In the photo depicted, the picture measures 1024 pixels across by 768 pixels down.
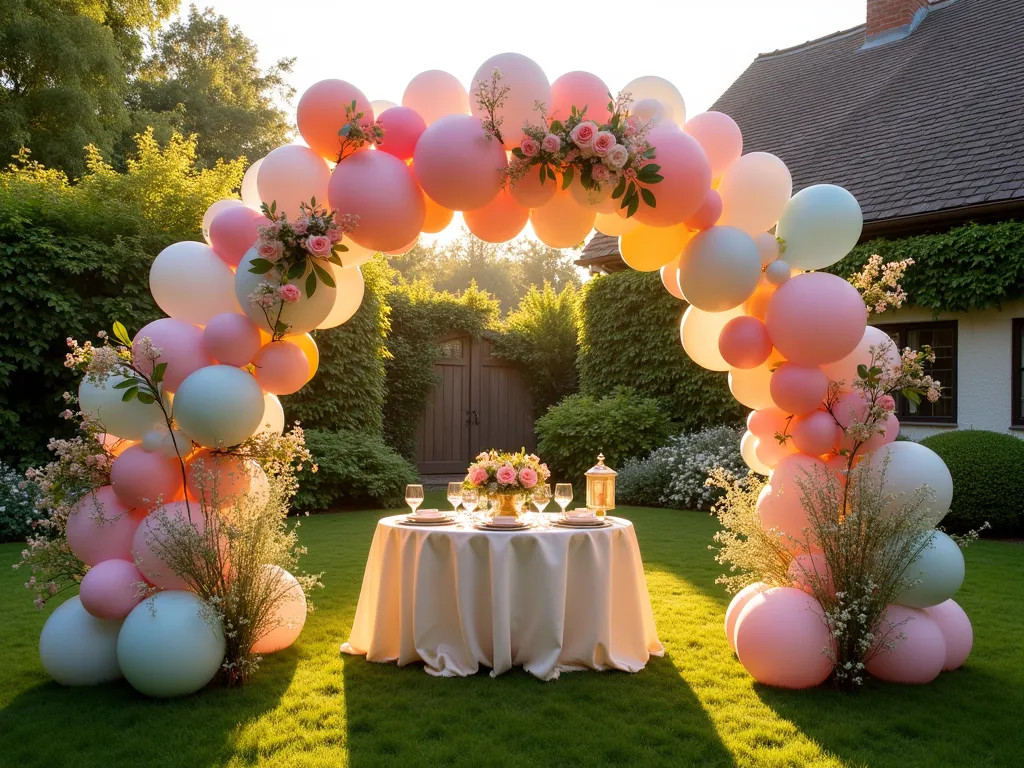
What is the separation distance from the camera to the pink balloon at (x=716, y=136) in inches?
177

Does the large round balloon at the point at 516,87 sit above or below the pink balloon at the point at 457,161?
above

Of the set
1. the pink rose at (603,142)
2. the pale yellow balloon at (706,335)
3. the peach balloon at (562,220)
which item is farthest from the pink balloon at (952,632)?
the pink rose at (603,142)

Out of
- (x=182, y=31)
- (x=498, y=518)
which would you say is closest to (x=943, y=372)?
(x=498, y=518)

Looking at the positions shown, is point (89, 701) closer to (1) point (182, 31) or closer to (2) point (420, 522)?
(2) point (420, 522)

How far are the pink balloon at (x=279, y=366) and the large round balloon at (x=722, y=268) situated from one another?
2147 millimetres

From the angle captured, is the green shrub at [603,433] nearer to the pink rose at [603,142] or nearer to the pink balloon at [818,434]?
the pink balloon at [818,434]

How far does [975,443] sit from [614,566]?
227 inches

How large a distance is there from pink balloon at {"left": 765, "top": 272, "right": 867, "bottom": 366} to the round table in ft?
4.53

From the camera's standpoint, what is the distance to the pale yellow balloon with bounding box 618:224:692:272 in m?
4.63

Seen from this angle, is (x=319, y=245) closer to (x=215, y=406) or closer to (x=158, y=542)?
(x=215, y=406)

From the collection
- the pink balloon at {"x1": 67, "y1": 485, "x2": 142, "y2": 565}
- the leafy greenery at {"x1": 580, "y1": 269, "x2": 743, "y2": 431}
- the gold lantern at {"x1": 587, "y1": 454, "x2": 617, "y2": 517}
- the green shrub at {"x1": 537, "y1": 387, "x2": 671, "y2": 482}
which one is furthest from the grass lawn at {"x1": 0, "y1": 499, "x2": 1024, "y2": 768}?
the leafy greenery at {"x1": 580, "y1": 269, "x2": 743, "y2": 431}

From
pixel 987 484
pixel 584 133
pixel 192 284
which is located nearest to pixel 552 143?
pixel 584 133

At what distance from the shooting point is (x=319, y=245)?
12.9 feet

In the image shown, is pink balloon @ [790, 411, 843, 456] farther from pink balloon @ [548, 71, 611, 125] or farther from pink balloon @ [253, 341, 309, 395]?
pink balloon @ [253, 341, 309, 395]
